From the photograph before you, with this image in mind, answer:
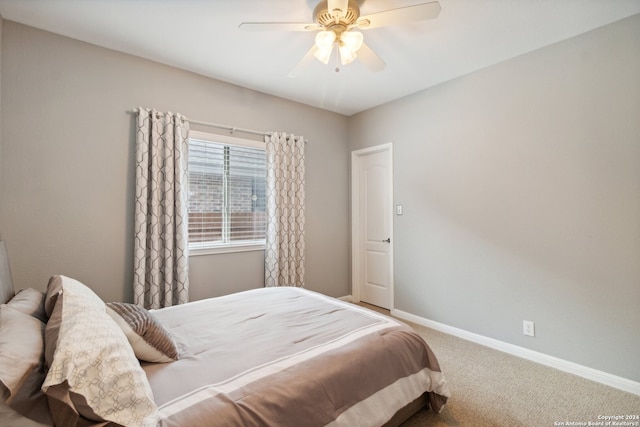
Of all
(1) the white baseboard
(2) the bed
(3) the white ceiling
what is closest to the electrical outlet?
(1) the white baseboard

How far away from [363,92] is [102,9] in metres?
2.47

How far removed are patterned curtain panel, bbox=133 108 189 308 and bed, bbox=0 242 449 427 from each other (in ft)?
2.18

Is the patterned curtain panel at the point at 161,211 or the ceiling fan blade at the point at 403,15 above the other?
the ceiling fan blade at the point at 403,15

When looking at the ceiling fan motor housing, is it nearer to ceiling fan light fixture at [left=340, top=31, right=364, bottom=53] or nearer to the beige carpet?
ceiling fan light fixture at [left=340, top=31, right=364, bottom=53]

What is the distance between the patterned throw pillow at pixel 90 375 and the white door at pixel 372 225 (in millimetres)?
3143

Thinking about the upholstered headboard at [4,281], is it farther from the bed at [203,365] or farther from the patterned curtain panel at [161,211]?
the patterned curtain panel at [161,211]

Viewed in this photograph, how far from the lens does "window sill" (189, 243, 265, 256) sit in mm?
2973

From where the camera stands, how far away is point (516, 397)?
2.01m

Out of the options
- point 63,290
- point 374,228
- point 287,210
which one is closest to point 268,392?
point 63,290

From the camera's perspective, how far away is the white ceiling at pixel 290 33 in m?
2.01

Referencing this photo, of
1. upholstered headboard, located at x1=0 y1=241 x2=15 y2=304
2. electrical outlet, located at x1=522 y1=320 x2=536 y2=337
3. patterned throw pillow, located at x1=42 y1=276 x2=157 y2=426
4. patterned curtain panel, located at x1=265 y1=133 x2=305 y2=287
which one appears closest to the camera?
patterned throw pillow, located at x1=42 y1=276 x2=157 y2=426

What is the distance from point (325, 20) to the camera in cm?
185

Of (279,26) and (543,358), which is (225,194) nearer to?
(279,26)

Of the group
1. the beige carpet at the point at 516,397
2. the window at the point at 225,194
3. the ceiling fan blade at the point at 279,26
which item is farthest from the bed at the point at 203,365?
the ceiling fan blade at the point at 279,26
